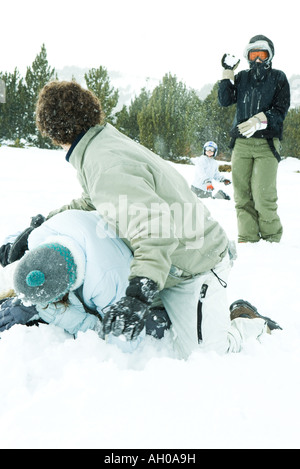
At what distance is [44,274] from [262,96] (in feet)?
9.67

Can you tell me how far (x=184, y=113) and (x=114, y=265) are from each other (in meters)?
24.5

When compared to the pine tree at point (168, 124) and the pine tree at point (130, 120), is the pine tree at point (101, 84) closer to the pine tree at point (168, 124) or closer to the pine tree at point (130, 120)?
the pine tree at point (130, 120)

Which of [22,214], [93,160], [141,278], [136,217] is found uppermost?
[93,160]

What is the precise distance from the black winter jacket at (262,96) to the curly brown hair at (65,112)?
6.96ft

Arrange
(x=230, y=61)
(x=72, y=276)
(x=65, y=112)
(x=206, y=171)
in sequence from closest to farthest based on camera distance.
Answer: (x=72, y=276) < (x=65, y=112) < (x=230, y=61) < (x=206, y=171)

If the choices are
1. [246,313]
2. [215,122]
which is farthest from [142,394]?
[215,122]

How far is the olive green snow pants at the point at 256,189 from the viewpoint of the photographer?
11.3 feet

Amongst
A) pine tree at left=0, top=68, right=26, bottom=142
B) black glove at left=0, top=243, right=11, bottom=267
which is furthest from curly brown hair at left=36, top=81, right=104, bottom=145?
pine tree at left=0, top=68, right=26, bottom=142

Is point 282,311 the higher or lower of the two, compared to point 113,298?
Answer: lower

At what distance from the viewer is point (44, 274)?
1.38 metres

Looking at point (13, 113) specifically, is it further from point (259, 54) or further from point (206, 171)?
point (259, 54)

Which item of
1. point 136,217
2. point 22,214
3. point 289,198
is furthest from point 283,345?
point 289,198

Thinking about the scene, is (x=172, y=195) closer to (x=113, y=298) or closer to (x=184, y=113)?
(x=113, y=298)
